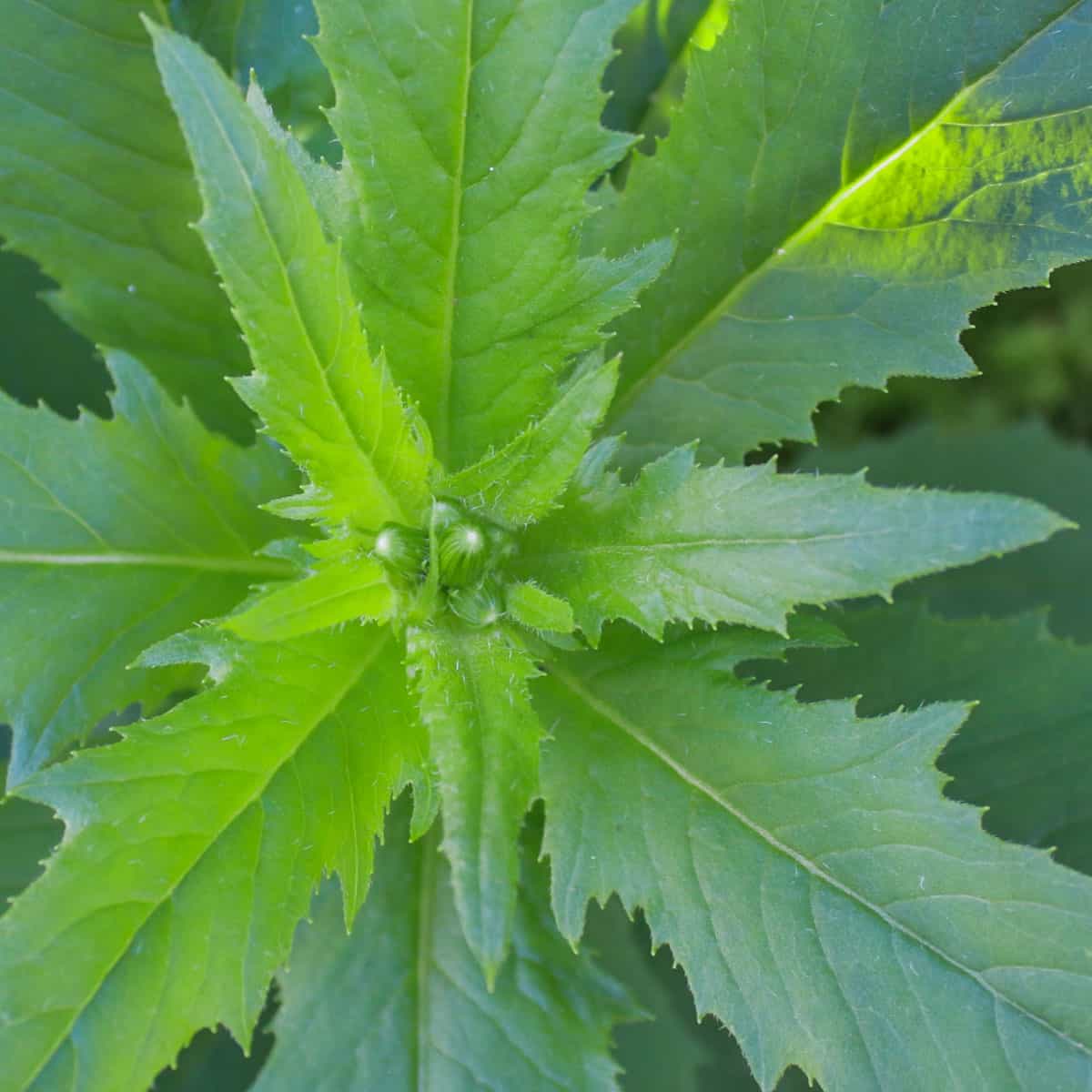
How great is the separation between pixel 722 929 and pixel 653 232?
0.96 meters

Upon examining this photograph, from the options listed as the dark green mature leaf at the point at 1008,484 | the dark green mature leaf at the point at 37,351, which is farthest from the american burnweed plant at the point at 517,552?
the dark green mature leaf at the point at 1008,484

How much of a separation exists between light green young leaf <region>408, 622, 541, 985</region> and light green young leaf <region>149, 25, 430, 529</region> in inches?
9.3

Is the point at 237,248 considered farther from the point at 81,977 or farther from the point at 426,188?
the point at 81,977

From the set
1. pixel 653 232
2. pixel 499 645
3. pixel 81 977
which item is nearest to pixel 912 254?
pixel 653 232

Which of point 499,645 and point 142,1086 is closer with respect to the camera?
point 142,1086

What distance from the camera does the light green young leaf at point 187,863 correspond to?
1.16 metres

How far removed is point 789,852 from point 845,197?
34.7 inches

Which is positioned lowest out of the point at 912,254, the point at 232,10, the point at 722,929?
the point at 722,929

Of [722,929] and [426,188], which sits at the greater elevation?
[426,188]

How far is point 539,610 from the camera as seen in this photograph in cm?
133

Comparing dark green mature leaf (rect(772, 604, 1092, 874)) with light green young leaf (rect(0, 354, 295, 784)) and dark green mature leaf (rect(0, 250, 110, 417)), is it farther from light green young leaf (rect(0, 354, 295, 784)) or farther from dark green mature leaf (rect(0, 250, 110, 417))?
dark green mature leaf (rect(0, 250, 110, 417))

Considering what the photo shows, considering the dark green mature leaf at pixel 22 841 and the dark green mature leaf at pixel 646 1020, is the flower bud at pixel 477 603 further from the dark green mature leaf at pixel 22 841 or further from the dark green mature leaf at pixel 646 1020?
the dark green mature leaf at pixel 22 841

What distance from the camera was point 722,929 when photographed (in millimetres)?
1367

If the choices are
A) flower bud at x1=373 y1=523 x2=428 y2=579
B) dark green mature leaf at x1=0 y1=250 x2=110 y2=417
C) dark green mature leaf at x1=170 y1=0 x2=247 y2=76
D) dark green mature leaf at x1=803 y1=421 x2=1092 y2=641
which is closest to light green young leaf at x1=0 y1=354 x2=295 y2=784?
flower bud at x1=373 y1=523 x2=428 y2=579
